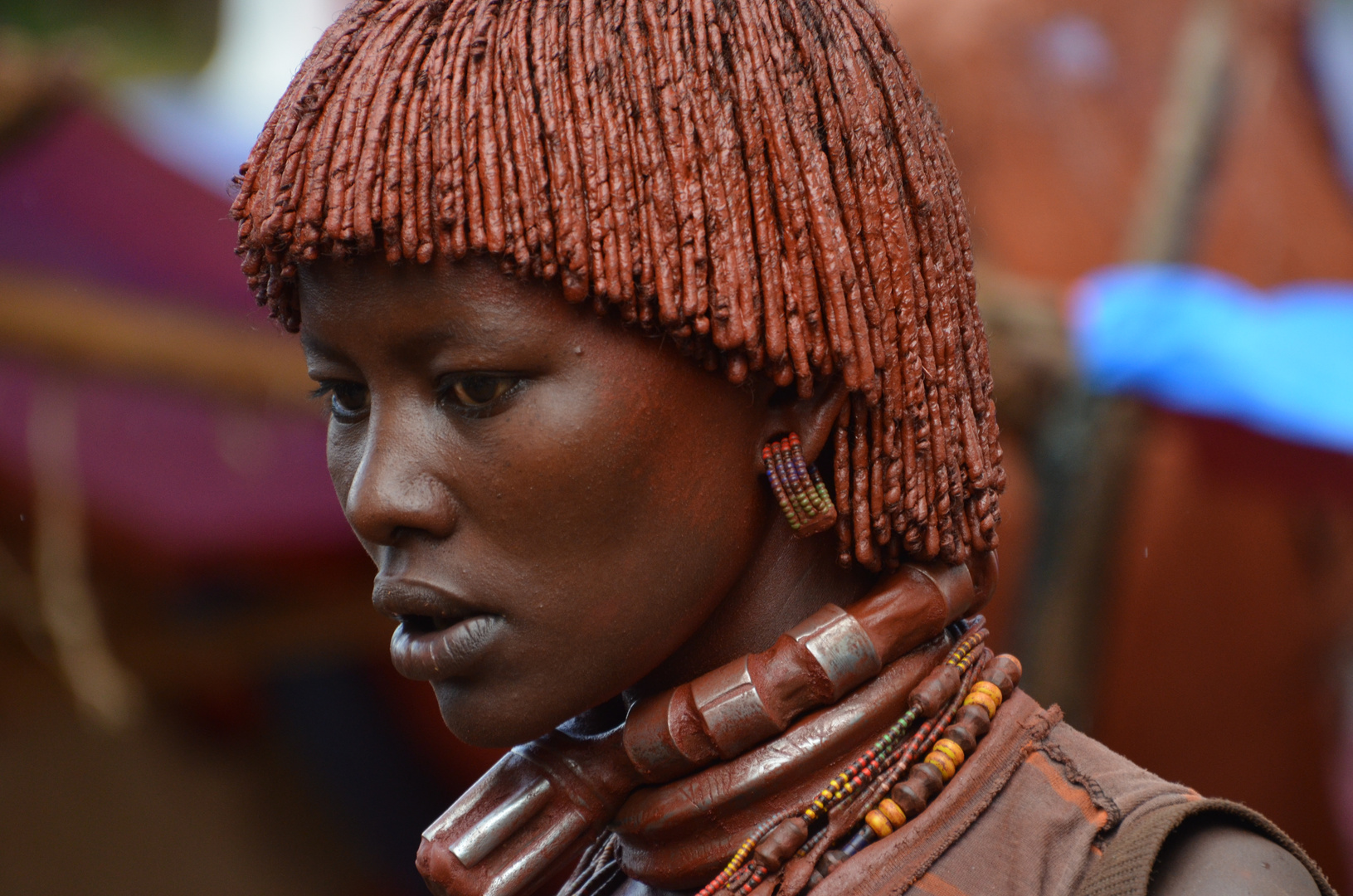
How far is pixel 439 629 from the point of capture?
1440mm

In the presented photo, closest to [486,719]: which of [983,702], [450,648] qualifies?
[450,648]

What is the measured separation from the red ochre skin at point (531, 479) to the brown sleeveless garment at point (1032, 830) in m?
0.29

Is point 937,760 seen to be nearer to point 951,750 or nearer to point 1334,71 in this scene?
point 951,750

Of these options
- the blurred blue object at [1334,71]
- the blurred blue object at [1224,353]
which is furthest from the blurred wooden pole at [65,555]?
the blurred blue object at [1334,71]

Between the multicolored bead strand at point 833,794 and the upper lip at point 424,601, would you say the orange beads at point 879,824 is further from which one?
the upper lip at point 424,601

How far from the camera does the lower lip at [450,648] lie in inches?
55.4

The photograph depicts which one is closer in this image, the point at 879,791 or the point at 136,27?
the point at 879,791

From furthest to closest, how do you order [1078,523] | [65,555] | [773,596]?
[65,555] < [1078,523] < [773,596]

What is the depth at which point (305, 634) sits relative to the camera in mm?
4492

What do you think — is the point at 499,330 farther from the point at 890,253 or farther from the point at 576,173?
the point at 890,253

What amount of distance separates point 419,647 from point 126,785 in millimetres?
3913

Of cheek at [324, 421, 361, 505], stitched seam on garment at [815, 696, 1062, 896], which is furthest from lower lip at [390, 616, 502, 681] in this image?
stitched seam on garment at [815, 696, 1062, 896]

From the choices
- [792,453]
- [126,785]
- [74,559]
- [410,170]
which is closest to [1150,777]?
[792,453]

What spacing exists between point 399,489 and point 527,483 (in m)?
0.12
